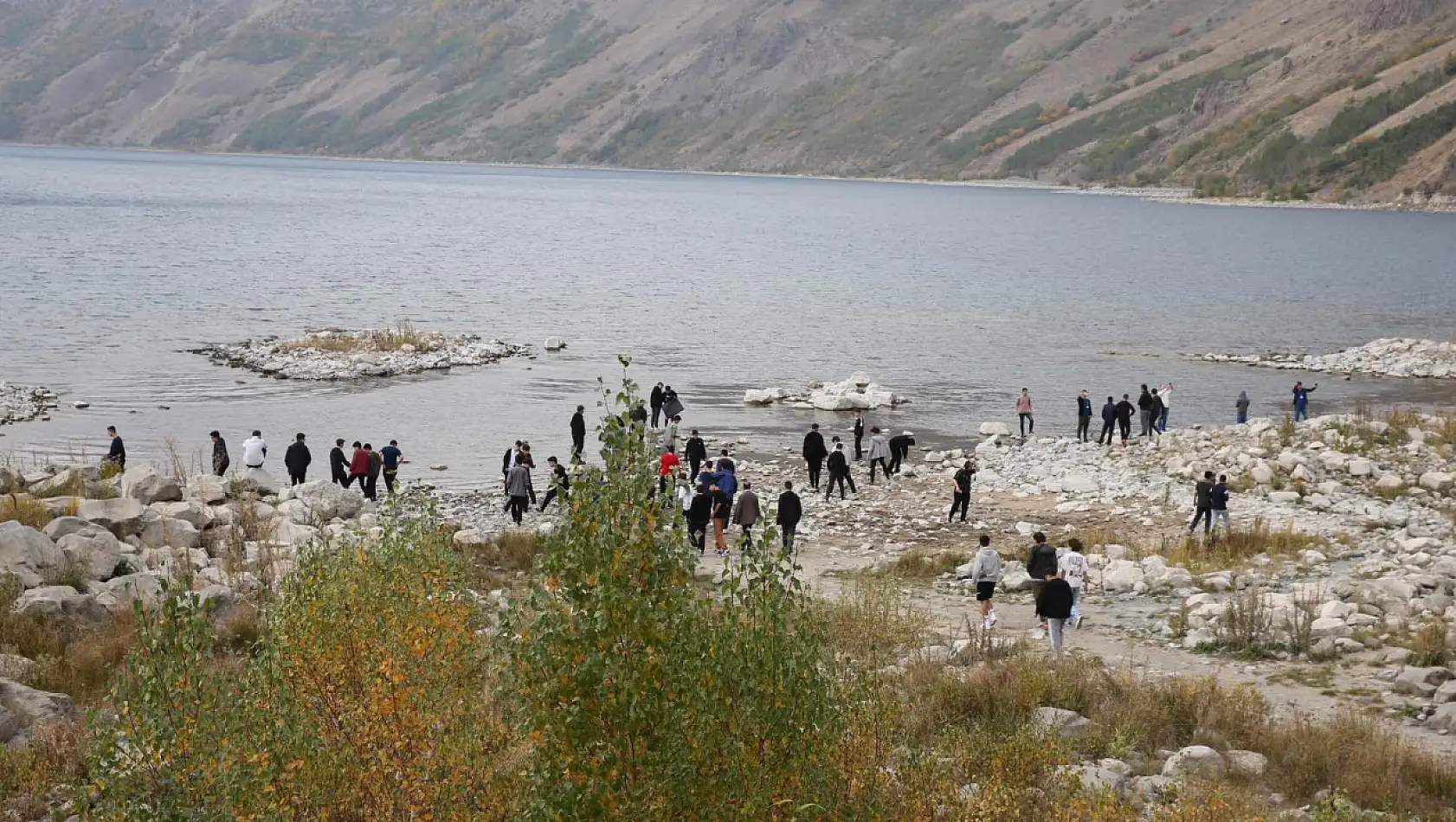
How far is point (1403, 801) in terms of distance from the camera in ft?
38.2

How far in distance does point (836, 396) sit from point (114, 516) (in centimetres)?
2625

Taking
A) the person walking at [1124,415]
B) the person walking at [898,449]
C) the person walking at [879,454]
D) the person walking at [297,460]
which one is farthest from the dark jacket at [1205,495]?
the person walking at [297,460]

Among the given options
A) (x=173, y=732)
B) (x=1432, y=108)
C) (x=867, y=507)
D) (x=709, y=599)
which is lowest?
(x=867, y=507)

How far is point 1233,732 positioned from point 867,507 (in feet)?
47.7

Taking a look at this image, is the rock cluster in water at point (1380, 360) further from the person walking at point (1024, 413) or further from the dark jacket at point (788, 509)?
the dark jacket at point (788, 509)

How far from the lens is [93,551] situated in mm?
17750

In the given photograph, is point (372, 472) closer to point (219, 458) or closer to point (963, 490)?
point (219, 458)

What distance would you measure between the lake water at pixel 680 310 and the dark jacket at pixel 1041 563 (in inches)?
695

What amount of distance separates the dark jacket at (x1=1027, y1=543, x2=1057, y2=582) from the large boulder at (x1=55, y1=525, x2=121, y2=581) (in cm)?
1257

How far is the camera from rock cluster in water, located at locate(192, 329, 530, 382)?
46.8 metres

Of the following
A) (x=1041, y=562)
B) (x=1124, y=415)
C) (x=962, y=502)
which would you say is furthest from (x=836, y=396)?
(x=1041, y=562)

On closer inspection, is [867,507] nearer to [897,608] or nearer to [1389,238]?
[897,608]

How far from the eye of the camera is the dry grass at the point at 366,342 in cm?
5025

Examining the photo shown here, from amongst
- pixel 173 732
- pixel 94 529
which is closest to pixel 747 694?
pixel 173 732
